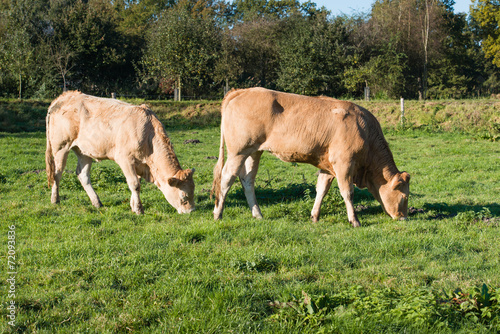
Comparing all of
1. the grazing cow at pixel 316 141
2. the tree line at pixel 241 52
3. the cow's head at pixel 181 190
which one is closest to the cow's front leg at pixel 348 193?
the grazing cow at pixel 316 141

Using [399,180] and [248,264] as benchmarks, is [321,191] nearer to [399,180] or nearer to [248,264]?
[399,180]

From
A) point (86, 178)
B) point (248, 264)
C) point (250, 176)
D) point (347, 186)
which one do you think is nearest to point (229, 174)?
point (250, 176)

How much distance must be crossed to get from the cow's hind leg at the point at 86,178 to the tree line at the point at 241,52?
1124 inches

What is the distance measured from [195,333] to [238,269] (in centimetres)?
160

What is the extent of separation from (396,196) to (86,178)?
20.9 feet

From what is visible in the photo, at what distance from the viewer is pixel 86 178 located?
941 centimetres

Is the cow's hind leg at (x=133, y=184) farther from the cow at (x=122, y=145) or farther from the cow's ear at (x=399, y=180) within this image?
the cow's ear at (x=399, y=180)

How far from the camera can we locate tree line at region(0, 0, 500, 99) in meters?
37.2

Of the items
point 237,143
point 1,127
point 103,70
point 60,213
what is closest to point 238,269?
point 237,143

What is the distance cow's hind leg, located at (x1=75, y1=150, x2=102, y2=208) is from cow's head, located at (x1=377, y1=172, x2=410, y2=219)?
5683mm

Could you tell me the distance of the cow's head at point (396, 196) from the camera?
8155mm

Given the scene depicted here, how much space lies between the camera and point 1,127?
2386cm

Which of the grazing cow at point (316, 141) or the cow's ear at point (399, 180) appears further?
the cow's ear at point (399, 180)

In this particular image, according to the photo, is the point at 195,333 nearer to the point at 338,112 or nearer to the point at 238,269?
the point at 238,269
